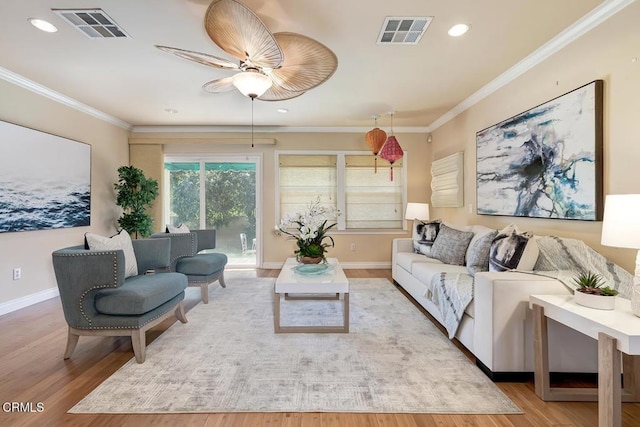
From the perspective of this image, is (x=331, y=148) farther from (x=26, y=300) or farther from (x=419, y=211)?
(x=26, y=300)

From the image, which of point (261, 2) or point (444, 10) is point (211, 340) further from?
point (444, 10)

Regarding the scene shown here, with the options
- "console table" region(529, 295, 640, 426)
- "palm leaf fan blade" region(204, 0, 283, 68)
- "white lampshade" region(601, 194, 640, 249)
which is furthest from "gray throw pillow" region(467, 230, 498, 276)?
"palm leaf fan blade" region(204, 0, 283, 68)

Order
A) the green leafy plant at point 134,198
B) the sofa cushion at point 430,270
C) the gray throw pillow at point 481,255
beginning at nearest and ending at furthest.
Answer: the gray throw pillow at point 481,255 → the sofa cushion at point 430,270 → the green leafy plant at point 134,198

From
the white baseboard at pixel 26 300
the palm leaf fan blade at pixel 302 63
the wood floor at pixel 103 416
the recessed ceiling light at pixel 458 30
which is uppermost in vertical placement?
the recessed ceiling light at pixel 458 30

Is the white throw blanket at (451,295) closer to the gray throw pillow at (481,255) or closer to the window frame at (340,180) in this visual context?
the gray throw pillow at (481,255)

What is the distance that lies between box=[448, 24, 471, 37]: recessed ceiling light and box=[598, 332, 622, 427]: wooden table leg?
2.27m

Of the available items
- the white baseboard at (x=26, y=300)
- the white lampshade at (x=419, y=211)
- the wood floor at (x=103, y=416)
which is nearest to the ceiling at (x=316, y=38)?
the white lampshade at (x=419, y=211)

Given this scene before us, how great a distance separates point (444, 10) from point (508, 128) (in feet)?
5.22

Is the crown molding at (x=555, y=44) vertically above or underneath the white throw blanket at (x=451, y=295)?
above

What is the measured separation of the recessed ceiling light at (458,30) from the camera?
236 cm

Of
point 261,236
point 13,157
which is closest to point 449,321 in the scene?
point 261,236

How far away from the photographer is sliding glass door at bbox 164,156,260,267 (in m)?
5.47

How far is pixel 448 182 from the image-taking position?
4578 millimetres

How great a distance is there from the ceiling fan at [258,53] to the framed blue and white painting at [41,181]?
8.20ft
